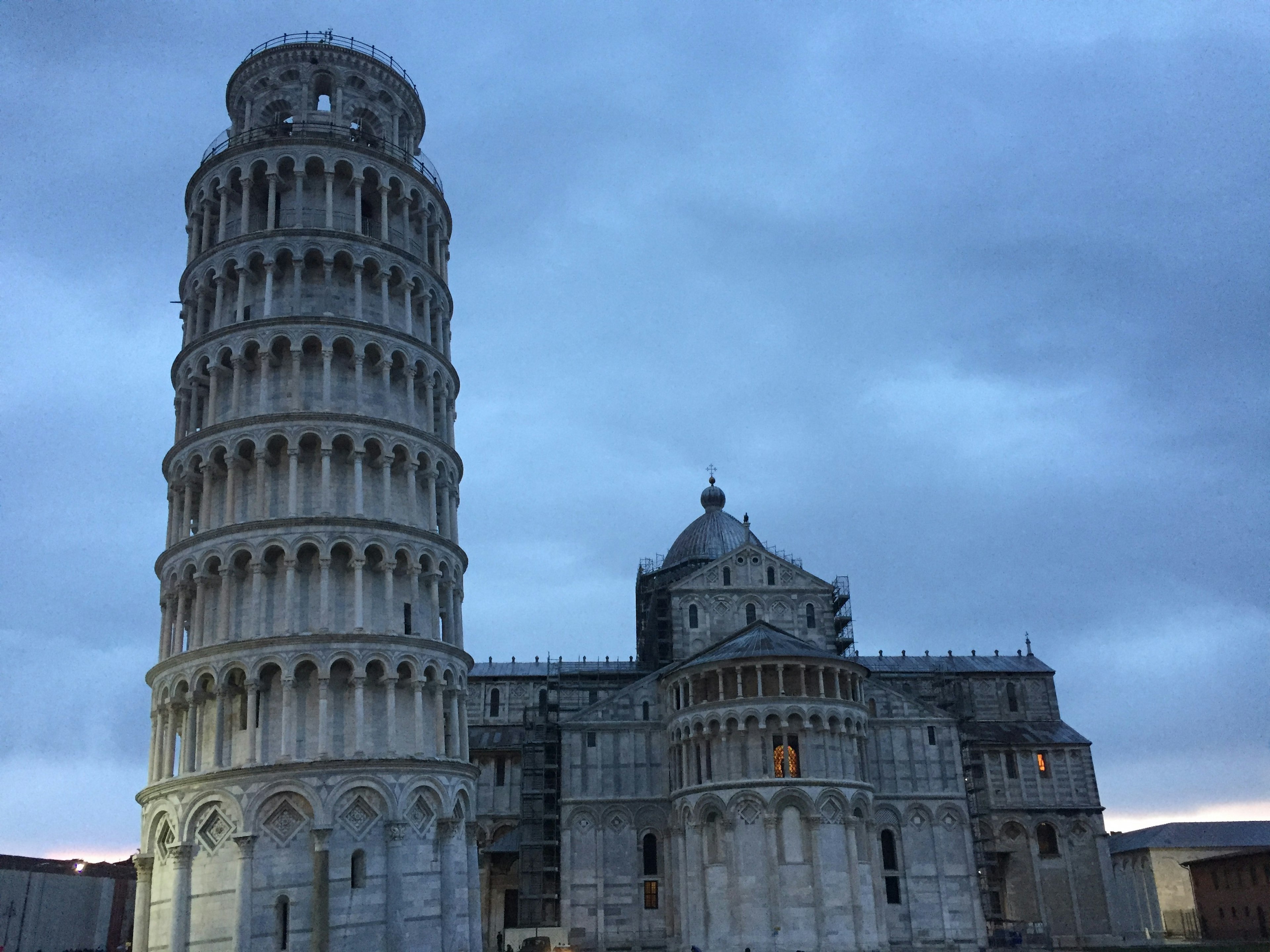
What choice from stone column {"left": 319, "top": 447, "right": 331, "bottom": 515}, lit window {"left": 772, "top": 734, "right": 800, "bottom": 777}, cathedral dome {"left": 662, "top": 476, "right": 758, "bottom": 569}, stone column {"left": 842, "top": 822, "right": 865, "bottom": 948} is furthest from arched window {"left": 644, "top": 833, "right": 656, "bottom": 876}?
stone column {"left": 319, "top": 447, "right": 331, "bottom": 515}

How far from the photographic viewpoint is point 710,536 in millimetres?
70375

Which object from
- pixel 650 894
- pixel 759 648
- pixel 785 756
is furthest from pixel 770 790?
pixel 650 894

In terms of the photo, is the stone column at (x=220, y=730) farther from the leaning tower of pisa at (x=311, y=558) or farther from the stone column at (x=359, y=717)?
the stone column at (x=359, y=717)

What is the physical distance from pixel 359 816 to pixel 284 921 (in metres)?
3.54

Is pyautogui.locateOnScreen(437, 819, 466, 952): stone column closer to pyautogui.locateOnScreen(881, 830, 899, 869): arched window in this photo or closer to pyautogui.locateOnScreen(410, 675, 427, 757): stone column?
pyautogui.locateOnScreen(410, 675, 427, 757): stone column

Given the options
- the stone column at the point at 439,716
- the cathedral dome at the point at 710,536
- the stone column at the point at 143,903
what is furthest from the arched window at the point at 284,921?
the cathedral dome at the point at 710,536

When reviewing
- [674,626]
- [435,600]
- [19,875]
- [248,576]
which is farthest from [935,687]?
[19,875]

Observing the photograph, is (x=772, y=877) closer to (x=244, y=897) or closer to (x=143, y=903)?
(x=244, y=897)

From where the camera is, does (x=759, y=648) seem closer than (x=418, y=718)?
No

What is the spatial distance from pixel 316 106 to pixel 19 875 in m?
49.9

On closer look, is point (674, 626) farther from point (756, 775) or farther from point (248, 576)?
point (248, 576)

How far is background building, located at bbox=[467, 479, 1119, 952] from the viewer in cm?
4934

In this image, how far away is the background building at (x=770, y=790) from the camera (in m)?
49.3

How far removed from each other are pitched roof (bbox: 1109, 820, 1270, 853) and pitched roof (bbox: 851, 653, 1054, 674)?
18491mm
